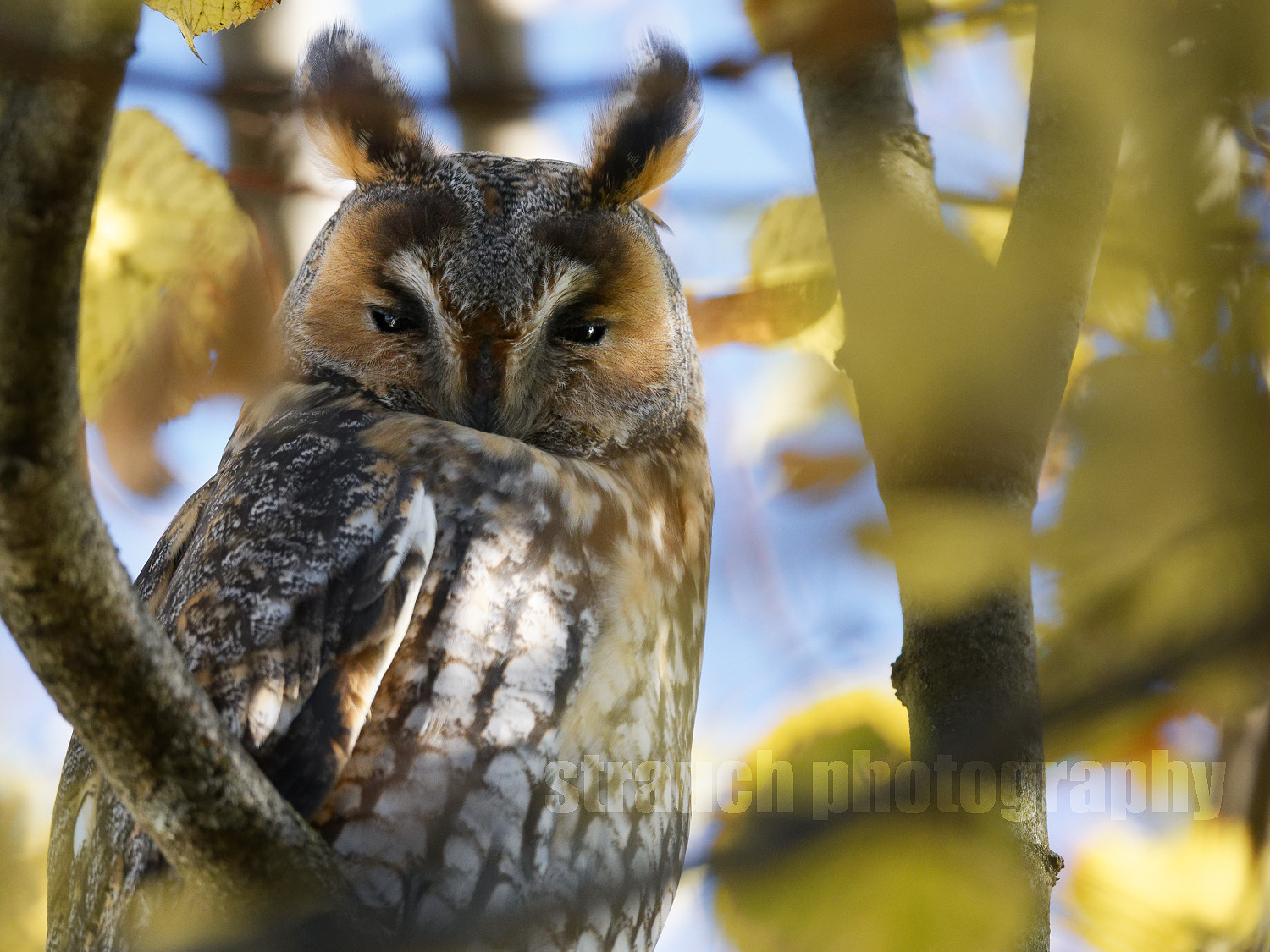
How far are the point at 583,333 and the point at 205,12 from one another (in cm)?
106

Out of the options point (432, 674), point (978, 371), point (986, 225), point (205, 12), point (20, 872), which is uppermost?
point (986, 225)

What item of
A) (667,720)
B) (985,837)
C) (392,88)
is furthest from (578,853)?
(392,88)

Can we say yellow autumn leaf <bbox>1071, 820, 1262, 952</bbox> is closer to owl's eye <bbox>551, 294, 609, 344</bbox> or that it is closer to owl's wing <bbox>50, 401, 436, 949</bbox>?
owl's wing <bbox>50, 401, 436, 949</bbox>

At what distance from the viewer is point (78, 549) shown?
3.18 feet

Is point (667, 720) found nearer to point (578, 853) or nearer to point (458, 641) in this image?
point (578, 853)

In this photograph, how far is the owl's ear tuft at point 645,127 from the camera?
246 cm

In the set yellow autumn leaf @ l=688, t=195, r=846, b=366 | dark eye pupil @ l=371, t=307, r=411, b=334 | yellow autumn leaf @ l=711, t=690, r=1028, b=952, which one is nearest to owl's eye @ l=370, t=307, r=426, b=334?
dark eye pupil @ l=371, t=307, r=411, b=334

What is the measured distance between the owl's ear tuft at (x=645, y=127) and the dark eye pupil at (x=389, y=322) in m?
0.49

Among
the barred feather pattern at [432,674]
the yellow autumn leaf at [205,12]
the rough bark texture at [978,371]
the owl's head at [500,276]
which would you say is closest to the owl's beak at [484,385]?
the owl's head at [500,276]

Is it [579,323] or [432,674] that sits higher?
[579,323]

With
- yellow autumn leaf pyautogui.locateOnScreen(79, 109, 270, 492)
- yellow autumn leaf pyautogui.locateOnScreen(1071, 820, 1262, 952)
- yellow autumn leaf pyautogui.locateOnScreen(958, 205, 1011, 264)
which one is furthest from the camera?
yellow autumn leaf pyautogui.locateOnScreen(958, 205, 1011, 264)

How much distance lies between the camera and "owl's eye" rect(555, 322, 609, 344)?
7.62 ft

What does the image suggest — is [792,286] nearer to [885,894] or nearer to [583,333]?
[583,333]

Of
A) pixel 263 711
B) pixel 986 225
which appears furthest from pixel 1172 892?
pixel 263 711
